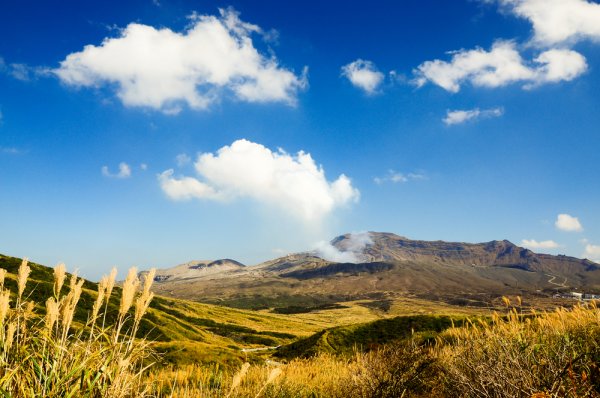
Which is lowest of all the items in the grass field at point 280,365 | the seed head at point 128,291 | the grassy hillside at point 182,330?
the grassy hillside at point 182,330

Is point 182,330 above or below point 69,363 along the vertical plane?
below

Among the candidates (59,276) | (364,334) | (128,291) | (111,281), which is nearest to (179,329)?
(364,334)

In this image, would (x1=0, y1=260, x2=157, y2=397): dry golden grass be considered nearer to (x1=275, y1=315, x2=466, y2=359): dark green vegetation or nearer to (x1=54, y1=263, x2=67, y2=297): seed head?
(x1=54, y1=263, x2=67, y2=297): seed head

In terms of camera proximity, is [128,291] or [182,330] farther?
[182,330]

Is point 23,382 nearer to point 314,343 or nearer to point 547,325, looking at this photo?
point 547,325

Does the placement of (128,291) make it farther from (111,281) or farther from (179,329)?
(179,329)

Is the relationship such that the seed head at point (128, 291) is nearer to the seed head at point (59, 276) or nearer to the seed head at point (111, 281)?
the seed head at point (111, 281)

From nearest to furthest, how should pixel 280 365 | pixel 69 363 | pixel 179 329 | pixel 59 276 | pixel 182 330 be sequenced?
pixel 69 363 < pixel 59 276 < pixel 280 365 < pixel 179 329 < pixel 182 330

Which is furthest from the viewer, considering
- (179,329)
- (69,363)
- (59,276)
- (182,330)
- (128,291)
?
(182,330)

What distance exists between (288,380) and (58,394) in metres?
8.03

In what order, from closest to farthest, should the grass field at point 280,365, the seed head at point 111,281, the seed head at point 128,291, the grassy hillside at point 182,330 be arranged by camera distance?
the seed head at point 128,291 → the grass field at point 280,365 → the seed head at point 111,281 → the grassy hillside at point 182,330

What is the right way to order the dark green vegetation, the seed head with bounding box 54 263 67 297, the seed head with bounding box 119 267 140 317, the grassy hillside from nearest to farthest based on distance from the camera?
the seed head with bounding box 119 267 140 317 → the seed head with bounding box 54 263 67 297 → the grassy hillside → the dark green vegetation

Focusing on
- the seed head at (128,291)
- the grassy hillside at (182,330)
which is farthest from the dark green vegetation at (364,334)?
the seed head at (128,291)

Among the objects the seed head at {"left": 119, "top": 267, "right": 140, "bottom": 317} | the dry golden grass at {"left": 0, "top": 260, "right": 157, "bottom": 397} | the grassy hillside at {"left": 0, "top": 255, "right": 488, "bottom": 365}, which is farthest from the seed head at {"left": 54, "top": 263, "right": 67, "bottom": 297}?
the seed head at {"left": 119, "top": 267, "right": 140, "bottom": 317}
